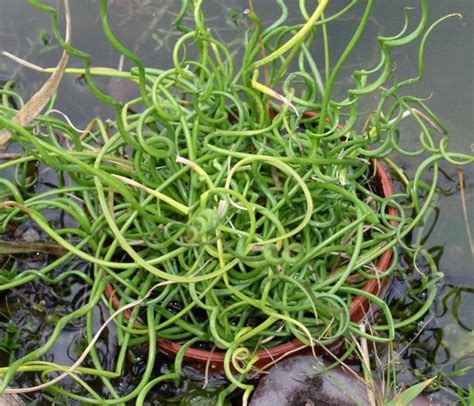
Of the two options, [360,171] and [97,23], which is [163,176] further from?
[97,23]

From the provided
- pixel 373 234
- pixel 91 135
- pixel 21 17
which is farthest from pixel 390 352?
pixel 21 17

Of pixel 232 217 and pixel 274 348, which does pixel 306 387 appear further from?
pixel 232 217

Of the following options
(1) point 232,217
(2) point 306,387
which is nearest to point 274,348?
(2) point 306,387

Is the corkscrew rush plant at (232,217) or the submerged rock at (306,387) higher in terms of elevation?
the corkscrew rush plant at (232,217)

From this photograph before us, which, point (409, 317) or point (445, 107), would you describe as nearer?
point (409, 317)

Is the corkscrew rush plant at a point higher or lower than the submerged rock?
higher
